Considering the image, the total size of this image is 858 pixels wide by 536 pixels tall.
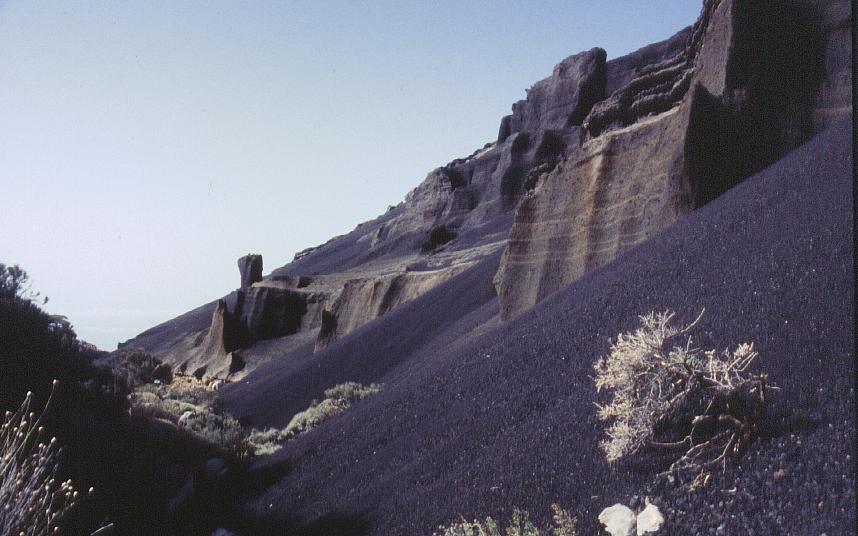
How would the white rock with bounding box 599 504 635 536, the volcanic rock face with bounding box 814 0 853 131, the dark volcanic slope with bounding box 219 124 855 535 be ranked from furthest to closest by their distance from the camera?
the volcanic rock face with bounding box 814 0 853 131, the white rock with bounding box 599 504 635 536, the dark volcanic slope with bounding box 219 124 855 535

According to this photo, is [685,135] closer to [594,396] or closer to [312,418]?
[594,396]

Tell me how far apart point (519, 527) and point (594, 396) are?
1.85 metres

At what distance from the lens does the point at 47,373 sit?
31.3 feet

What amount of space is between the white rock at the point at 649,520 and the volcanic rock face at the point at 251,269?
41567mm

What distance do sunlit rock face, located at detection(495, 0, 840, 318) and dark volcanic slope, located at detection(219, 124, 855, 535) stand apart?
1.11 metres

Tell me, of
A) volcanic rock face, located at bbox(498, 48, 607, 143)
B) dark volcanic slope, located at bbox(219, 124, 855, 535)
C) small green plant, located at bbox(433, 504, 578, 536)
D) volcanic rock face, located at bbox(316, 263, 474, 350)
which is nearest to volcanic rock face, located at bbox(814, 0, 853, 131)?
dark volcanic slope, located at bbox(219, 124, 855, 535)

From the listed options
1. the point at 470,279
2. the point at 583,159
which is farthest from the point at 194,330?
the point at 583,159

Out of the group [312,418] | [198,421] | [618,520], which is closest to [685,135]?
[618,520]

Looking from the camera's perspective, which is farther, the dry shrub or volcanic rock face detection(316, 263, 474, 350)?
volcanic rock face detection(316, 263, 474, 350)

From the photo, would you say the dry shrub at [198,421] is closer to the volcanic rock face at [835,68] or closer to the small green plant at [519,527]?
the small green plant at [519,527]

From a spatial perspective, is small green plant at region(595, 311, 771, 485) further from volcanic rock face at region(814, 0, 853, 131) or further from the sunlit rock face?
volcanic rock face at region(814, 0, 853, 131)

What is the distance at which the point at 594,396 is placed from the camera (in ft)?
21.0

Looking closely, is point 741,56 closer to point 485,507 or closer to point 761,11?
point 761,11

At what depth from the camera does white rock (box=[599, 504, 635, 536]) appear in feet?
14.6
